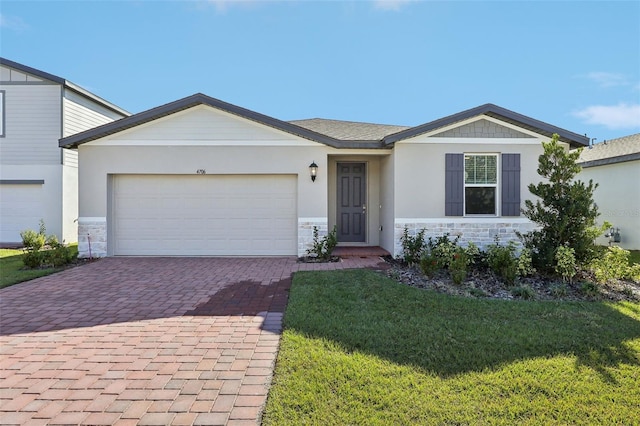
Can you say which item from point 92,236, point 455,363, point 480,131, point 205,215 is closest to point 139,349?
point 455,363

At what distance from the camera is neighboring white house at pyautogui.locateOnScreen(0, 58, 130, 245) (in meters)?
12.2

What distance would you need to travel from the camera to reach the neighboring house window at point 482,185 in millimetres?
8797

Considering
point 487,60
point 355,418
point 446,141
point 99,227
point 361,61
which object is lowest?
point 355,418

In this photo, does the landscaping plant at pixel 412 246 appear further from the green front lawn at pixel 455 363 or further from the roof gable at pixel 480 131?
the green front lawn at pixel 455 363

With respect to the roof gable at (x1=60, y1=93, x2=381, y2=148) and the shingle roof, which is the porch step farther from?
the shingle roof

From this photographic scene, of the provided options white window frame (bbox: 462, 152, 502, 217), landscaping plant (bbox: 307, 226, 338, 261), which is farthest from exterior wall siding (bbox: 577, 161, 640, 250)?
landscaping plant (bbox: 307, 226, 338, 261)

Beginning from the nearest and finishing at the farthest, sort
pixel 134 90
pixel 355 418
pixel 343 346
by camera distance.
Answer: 1. pixel 355 418
2. pixel 343 346
3. pixel 134 90

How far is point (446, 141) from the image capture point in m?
8.83

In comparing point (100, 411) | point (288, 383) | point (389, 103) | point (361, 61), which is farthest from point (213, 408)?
point (389, 103)

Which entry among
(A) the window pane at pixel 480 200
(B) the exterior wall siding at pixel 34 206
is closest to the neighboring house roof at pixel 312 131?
(A) the window pane at pixel 480 200

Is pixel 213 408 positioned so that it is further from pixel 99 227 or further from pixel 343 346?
pixel 99 227

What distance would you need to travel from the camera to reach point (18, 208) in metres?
12.3

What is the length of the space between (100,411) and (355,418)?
6.20 feet

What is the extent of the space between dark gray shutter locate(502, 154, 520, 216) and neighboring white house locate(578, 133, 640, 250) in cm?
474
